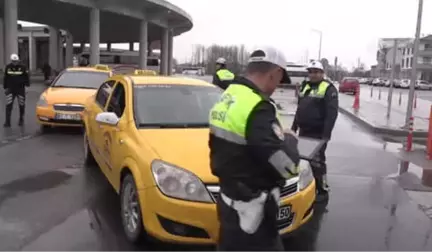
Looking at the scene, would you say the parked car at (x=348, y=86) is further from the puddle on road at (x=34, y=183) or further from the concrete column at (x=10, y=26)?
the puddle on road at (x=34, y=183)

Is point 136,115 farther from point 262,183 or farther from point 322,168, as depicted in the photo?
point 262,183

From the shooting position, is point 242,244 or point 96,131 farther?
point 96,131

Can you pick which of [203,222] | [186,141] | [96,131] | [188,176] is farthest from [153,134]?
[96,131]

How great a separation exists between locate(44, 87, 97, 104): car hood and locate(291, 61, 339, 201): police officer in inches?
237

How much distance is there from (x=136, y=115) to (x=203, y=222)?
1.84 metres

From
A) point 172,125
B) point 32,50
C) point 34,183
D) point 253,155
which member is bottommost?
point 34,183

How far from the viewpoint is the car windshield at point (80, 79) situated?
11.9m

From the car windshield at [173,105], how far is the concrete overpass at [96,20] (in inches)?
1083

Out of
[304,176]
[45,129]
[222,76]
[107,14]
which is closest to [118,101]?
[304,176]

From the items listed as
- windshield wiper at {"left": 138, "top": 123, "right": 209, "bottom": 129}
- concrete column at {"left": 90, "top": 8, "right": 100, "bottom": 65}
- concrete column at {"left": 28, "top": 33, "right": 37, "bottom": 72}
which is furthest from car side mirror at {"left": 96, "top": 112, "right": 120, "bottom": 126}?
concrete column at {"left": 28, "top": 33, "right": 37, "bottom": 72}

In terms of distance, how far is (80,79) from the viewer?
1218 centimetres

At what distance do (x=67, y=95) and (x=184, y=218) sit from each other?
7786 mm

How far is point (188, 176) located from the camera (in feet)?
13.2

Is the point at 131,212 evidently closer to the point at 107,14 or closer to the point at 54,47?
the point at 107,14
